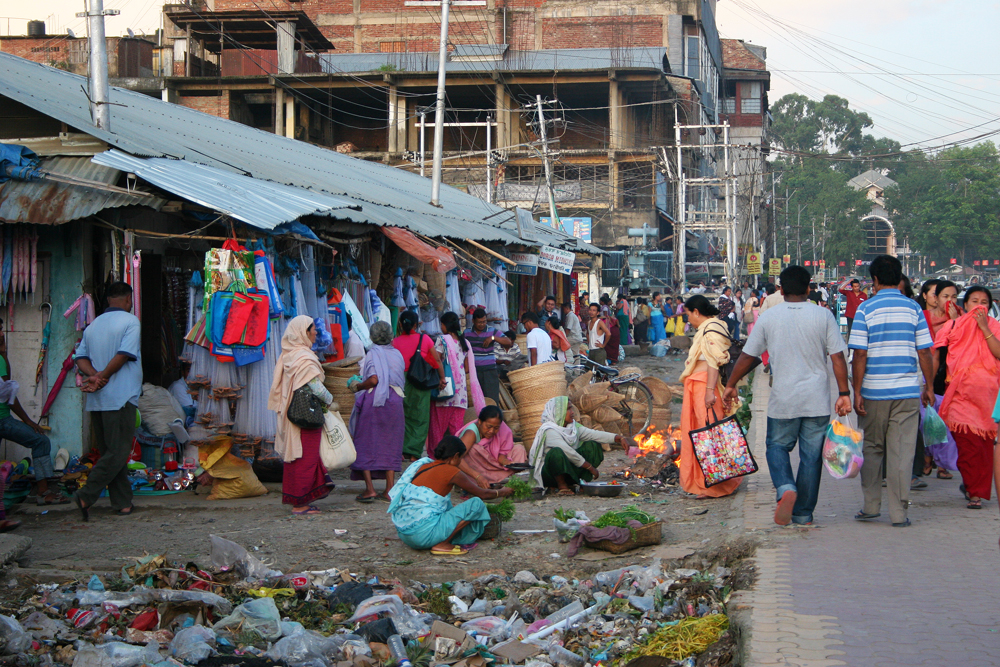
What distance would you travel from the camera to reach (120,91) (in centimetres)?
1420

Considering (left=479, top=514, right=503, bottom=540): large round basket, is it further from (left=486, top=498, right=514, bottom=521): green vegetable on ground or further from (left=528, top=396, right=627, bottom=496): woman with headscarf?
(left=528, top=396, right=627, bottom=496): woman with headscarf

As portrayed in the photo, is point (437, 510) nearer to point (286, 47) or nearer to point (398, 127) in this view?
point (286, 47)

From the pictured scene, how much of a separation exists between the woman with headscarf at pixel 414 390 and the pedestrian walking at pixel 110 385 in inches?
101

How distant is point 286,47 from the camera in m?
39.3

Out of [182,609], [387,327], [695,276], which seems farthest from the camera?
[695,276]

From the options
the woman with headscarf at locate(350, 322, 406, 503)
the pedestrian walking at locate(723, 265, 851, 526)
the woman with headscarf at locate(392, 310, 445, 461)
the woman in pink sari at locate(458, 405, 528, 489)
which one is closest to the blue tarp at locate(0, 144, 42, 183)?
the woman with headscarf at locate(350, 322, 406, 503)

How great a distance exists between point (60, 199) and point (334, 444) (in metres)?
3.02

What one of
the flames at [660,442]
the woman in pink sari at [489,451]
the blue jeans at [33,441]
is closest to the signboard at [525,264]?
the flames at [660,442]

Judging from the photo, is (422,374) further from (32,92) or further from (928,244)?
(928,244)

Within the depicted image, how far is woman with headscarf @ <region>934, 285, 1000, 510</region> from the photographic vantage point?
736 cm

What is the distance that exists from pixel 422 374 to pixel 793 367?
4078 mm

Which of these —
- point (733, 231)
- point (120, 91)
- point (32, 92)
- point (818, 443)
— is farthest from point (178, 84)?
point (818, 443)

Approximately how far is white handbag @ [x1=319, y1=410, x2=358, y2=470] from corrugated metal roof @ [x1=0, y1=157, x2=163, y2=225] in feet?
7.65

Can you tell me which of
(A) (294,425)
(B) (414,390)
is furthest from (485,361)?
(A) (294,425)
